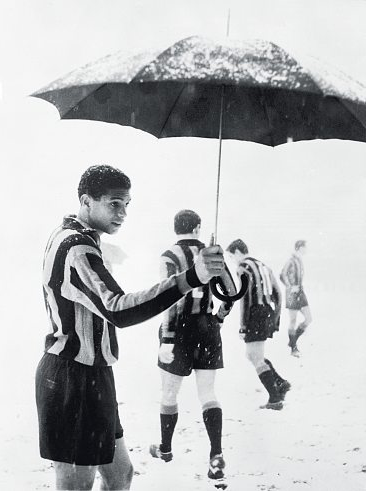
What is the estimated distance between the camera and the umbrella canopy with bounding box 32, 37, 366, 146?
77.6 inches

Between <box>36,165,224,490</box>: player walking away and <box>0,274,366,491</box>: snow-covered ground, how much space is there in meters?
1.42

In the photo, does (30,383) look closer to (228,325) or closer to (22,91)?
(22,91)

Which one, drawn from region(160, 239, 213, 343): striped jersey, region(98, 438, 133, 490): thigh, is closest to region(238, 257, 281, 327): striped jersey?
region(160, 239, 213, 343): striped jersey

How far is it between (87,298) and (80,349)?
0.22 meters

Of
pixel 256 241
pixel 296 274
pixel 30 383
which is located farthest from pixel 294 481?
pixel 256 241

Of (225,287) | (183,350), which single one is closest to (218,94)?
(225,287)

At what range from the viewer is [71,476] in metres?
2.08

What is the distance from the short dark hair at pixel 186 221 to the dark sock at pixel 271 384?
177 centimetres

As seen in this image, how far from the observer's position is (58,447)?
→ 6.80 ft

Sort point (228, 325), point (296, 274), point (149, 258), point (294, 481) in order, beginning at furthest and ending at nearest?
point (228, 325)
point (296, 274)
point (149, 258)
point (294, 481)

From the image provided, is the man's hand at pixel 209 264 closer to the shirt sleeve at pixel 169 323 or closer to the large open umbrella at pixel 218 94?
the large open umbrella at pixel 218 94

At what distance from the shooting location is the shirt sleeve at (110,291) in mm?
1877

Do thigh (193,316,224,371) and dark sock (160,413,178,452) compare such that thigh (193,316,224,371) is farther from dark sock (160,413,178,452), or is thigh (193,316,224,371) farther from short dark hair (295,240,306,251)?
short dark hair (295,240,306,251)

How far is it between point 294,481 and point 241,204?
14.4 feet
